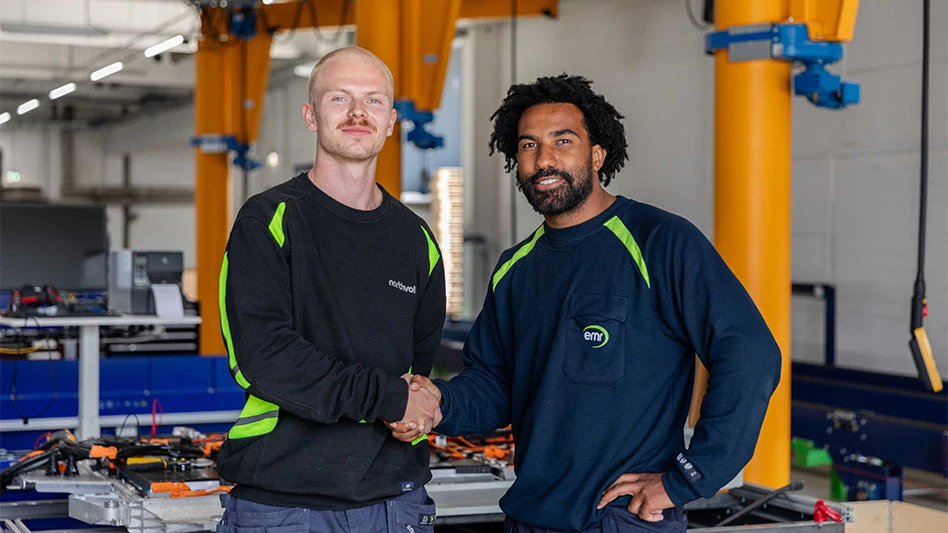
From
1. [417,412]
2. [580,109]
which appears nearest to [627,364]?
[417,412]

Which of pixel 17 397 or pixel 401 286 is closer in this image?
pixel 401 286

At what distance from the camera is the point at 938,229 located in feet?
26.3

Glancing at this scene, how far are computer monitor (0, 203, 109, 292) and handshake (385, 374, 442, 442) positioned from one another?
16.4 feet

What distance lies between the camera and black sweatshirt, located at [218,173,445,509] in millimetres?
2115

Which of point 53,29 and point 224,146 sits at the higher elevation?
point 53,29

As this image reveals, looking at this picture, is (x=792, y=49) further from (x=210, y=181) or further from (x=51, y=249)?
(x=210, y=181)

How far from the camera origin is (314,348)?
2121mm

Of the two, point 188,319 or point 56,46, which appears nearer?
point 188,319

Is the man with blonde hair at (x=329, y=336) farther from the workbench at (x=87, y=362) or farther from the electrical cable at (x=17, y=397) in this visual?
the electrical cable at (x=17, y=397)

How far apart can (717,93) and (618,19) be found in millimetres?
6979

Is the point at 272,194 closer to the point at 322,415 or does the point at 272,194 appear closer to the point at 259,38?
the point at 322,415

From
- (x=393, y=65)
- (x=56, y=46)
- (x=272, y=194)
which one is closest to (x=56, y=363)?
(x=393, y=65)

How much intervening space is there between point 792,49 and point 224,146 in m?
8.43

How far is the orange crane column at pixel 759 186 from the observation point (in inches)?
202
